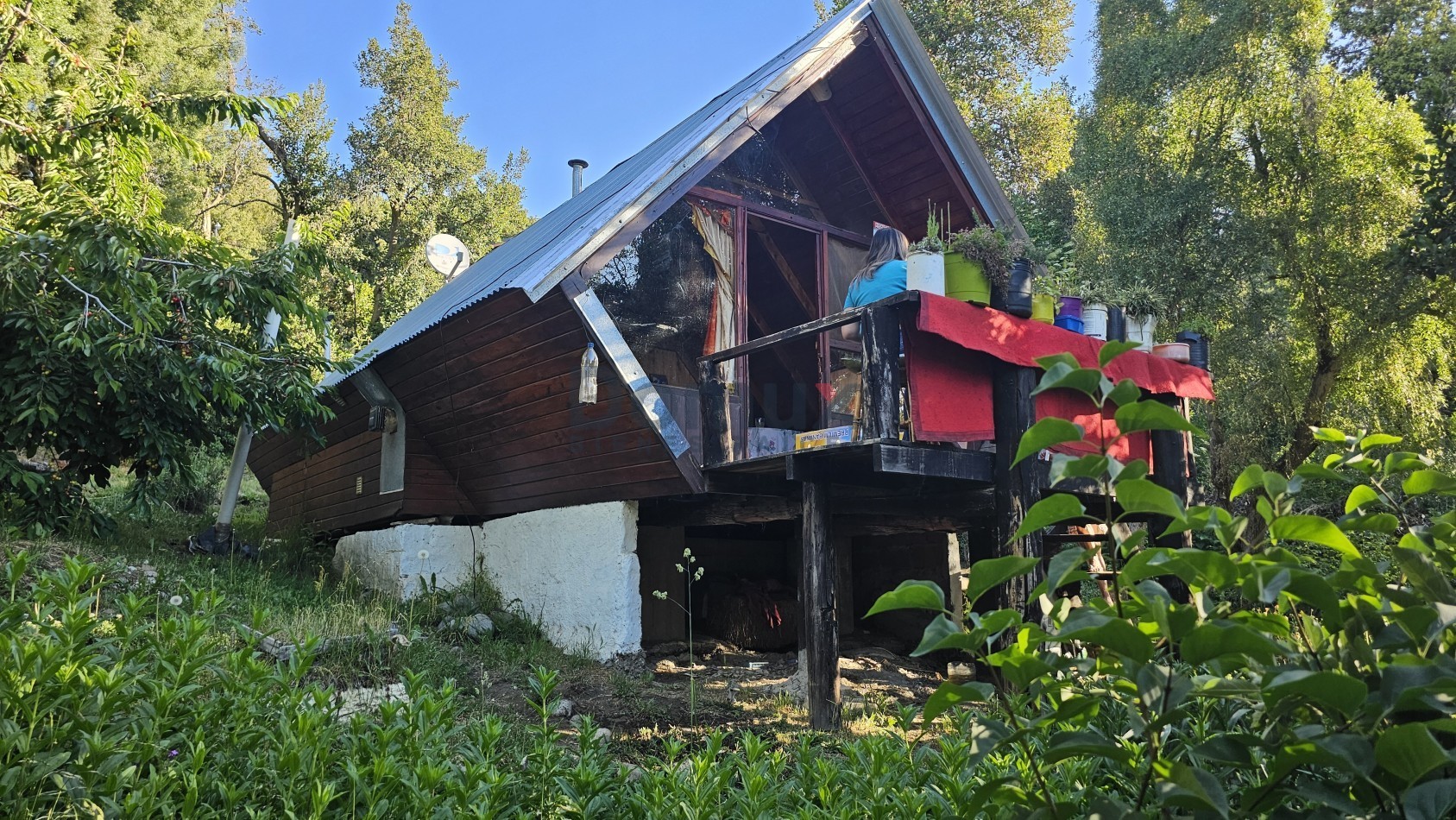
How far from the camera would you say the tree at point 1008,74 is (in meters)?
22.8

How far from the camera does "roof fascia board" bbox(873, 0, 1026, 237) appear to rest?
8586mm

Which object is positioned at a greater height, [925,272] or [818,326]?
[925,272]

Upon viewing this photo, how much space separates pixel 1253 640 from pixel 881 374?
16.7 ft

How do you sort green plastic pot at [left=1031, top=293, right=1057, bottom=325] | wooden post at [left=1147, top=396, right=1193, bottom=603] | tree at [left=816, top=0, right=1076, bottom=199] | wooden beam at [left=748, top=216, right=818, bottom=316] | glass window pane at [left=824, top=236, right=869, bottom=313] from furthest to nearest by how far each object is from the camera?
1. tree at [left=816, top=0, right=1076, bottom=199]
2. wooden beam at [left=748, top=216, right=818, bottom=316]
3. glass window pane at [left=824, top=236, right=869, bottom=313]
4. wooden post at [left=1147, top=396, right=1193, bottom=603]
5. green plastic pot at [left=1031, top=293, right=1057, bottom=325]

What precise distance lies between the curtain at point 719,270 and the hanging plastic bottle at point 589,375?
6.21 feet

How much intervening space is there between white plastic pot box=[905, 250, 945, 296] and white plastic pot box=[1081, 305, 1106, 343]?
170 cm

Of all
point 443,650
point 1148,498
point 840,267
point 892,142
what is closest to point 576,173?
point 840,267

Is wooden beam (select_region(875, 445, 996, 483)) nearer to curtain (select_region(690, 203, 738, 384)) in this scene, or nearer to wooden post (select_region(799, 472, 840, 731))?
wooden post (select_region(799, 472, 840, 731))

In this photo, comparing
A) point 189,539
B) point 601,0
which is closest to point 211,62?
point 601,0

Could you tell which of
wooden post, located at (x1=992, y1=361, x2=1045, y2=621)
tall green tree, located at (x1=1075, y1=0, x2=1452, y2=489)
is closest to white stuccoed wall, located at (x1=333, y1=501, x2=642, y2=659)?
wooden post, located at (x1=992, y1=361, x2=1045, y2=621)

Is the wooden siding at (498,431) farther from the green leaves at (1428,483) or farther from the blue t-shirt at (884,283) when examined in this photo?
the green leaves at (1428,483)

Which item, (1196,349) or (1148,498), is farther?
(1196,349)

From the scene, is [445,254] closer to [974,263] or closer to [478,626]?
[478,626]

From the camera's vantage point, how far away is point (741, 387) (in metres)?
8.46
